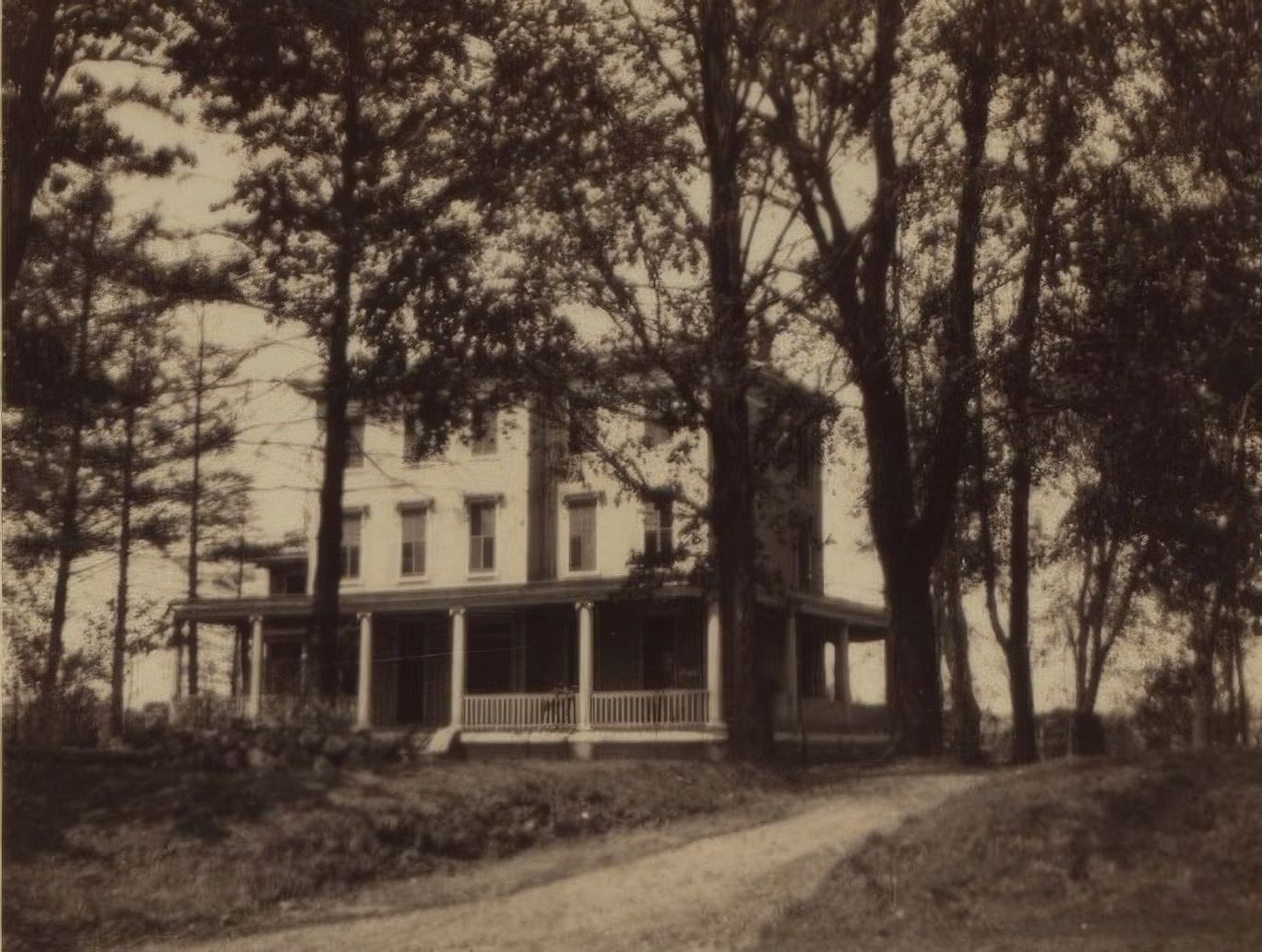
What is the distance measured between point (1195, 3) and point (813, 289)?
277 inches

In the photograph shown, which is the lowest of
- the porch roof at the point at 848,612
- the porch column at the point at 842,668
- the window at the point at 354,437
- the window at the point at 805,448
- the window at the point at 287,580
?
the porch column at the point at 842,668

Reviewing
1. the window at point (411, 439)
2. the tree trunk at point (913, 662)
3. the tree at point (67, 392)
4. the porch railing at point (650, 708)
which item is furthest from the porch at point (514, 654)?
the tree at point (67, 392)

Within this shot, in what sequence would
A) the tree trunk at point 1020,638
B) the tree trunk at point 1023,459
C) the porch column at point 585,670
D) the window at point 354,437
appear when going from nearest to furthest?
the window at point 354,437
the tree trunk at point 1023,459
the tree trunk at point 1020,638
the porch column at point 585,670

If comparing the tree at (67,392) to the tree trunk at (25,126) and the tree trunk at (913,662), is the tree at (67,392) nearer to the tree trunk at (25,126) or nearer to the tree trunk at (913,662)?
the tree trunk at (25,126)

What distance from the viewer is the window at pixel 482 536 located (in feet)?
93.4

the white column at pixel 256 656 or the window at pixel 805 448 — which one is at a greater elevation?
the window at pixel 805 448

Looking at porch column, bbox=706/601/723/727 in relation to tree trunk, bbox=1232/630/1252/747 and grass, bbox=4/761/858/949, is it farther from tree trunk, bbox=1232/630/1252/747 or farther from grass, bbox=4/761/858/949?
tree trunk, bbox=1232/630/1252/747

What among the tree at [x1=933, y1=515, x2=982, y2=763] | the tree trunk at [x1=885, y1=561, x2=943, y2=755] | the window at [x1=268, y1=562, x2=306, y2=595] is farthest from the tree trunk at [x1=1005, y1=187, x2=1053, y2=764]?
the window at [x1=268, y1=562, x2=306, y2=595]

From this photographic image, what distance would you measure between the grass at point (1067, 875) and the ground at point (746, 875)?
18 mm

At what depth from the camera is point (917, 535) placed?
18.5m

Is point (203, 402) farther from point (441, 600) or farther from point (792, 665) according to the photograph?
point (792, 665)

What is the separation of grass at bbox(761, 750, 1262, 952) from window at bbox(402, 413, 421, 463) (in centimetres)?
722

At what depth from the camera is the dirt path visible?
858 centimetres

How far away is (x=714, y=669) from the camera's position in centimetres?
2441
